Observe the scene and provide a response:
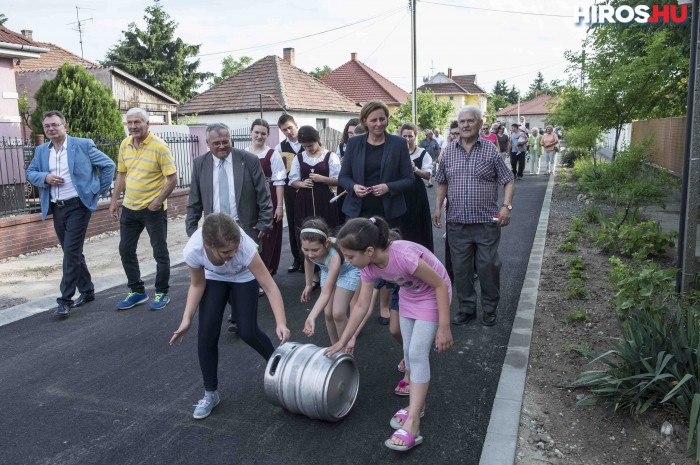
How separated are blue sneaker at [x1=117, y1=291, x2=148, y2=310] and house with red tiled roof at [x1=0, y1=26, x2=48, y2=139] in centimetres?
905

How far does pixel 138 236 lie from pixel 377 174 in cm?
276

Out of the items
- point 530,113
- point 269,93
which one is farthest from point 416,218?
point 530,113

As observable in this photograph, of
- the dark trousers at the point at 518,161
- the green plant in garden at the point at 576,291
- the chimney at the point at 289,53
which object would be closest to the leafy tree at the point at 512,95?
the chimney at the point at 289,53

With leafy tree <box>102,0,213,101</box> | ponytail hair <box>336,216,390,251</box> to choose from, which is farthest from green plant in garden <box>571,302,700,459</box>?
leafy tree <box>102,0,213,101</box>

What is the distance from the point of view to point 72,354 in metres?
5.14

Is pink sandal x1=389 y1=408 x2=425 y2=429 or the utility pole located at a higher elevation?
the utility pole

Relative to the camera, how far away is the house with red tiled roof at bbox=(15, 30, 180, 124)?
1136 inches

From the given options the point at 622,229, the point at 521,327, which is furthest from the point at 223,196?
the point at 622,229

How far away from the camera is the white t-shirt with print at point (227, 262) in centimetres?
374

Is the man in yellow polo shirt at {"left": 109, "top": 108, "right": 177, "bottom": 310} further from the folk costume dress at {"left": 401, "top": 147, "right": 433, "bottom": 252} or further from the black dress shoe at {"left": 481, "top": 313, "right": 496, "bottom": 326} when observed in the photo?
the black dress shoe at {"left": 481, "top": 313, "right": 496, "bottom": 326}

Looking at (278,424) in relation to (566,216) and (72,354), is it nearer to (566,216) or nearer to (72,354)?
(72,354)

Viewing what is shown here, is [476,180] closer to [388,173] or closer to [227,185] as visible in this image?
[388,173]

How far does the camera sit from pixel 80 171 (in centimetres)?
636

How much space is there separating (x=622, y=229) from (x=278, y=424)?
5.84 meters
